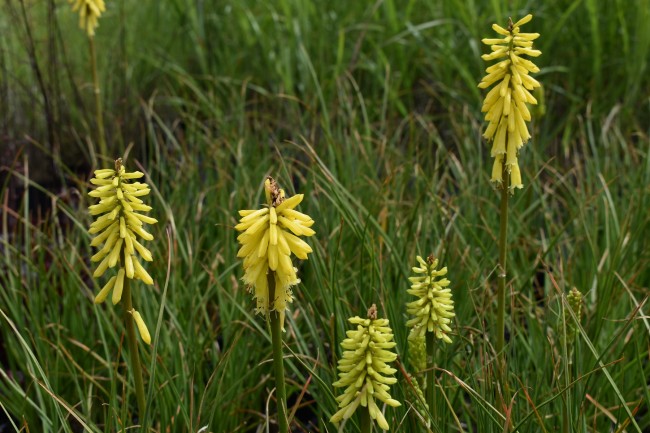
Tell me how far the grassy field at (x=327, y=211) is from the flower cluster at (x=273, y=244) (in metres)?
0.48

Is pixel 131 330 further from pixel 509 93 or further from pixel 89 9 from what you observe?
pixel 89 9

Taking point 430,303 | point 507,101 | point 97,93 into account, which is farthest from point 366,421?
point 97,93

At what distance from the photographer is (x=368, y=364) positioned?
6.77ft

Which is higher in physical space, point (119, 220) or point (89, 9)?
point (89, 9)

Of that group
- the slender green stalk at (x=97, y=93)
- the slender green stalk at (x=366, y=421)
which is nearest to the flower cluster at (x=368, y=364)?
the slender green stalk at (x=366, y=421)

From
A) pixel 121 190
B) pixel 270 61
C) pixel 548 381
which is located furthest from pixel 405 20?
pixel 121 190

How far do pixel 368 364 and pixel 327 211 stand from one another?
2.38m

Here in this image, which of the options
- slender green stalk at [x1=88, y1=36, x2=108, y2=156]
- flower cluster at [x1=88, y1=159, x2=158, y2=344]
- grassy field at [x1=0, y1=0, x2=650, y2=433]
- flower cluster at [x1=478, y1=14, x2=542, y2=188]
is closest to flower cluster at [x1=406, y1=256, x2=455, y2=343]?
grassy field at [x1=0, y1=0, x2=650, y2=433]

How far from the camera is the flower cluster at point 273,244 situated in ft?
6.57

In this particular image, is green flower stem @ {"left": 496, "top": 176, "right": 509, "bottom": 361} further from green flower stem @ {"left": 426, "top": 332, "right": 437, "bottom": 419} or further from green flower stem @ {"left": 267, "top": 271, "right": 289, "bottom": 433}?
green flower stem @ {"left": 267, "top": 271, "right": 289, "bottom": 433}

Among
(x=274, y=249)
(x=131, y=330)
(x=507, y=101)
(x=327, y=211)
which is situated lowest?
(x=327, y=211)

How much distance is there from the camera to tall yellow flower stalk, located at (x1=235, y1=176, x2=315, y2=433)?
6.57 feet

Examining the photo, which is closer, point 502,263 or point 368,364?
point 368,364

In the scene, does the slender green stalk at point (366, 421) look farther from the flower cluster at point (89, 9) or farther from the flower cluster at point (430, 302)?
the flower cluster at point (89, 9)
